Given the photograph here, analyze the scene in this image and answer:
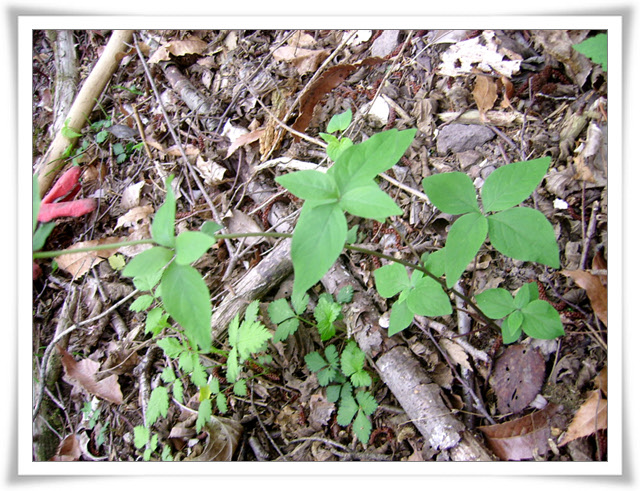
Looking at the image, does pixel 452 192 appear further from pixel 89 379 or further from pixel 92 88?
pixel 92 88

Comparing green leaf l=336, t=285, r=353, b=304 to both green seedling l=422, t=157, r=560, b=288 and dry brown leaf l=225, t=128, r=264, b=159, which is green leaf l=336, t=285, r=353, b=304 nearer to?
green seedling l=422, t=157, r=560, b=288

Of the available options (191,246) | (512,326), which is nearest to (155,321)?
(191,246)

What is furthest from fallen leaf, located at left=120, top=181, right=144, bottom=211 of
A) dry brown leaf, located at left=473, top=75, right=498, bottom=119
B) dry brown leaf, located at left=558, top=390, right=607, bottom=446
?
dry brown leaf, located at left=558, top=390, right=607, bottom=446

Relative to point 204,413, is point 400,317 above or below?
above

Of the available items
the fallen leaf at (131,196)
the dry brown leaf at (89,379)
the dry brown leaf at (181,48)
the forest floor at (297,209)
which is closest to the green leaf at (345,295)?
the forest floor at (297,209)

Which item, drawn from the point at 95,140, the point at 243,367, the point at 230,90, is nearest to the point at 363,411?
the point at 243,367
